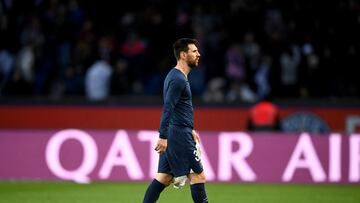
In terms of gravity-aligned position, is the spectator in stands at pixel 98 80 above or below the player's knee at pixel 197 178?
above

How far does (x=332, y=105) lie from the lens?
61.8 ft

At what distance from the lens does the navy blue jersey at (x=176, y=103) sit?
29.8 feet

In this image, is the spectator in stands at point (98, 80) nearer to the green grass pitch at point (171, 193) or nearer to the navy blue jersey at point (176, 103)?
the green grass pitch at point (171, 193)

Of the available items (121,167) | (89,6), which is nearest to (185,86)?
(121,167)

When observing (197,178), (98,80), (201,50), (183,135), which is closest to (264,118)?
(201,50)

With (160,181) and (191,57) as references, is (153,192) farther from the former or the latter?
(191,57)

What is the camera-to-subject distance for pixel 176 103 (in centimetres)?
920

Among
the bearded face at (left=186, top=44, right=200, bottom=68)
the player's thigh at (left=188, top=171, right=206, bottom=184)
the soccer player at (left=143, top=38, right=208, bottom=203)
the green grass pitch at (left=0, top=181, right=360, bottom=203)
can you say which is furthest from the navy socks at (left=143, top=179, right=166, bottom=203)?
the green grass pitch at (left=0, top=181, right=360, bottom=203)

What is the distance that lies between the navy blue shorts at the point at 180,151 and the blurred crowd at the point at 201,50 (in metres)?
9.20

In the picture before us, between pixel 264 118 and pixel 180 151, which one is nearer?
pixel 180 151

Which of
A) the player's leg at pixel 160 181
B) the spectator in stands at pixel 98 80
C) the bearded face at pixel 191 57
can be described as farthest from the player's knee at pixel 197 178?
the spectator in stands at pixel 98 80

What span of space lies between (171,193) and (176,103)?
4606mm

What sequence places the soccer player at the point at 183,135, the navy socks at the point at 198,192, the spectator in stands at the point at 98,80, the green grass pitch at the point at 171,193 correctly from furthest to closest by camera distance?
the spectator in stands at the point at 98,80
the green grass pitch at the point at 171,193
the navy socks at the point at 198,192
the soccer player at the point at 183,135

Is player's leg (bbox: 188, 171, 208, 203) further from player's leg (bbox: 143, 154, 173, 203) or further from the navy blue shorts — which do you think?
player's leg (bbox: 143, 154, 173, 203)
